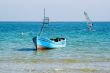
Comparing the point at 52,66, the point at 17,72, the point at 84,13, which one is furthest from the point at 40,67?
the point at 84,13

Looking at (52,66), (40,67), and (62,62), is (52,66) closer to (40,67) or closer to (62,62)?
(40,67)

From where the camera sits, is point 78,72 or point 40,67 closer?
point 78,72

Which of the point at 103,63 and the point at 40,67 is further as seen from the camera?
the point at 103,63

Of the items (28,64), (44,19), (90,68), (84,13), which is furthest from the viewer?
(84,13)

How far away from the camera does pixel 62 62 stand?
37.4 metres

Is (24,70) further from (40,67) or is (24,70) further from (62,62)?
(62,62)

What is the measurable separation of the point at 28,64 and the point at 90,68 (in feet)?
16.9

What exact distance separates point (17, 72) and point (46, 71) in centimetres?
199

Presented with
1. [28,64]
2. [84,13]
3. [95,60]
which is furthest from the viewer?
[84,13]

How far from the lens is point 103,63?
1438 inches

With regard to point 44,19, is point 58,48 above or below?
below

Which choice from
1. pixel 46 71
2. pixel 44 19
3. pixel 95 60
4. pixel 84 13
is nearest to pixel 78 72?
pixel 46 71

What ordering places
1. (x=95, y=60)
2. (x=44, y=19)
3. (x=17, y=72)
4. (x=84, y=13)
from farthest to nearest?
(x=84, y=13), (x=44, y=19), (x=95, y=60), (x=17, y=72)

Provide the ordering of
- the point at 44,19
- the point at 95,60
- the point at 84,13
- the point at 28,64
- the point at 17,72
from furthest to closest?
the point at 84,13, the point at 44,19, the point at 95,60, the point at 28,64, the point at 17,72
